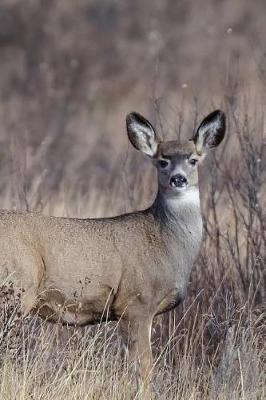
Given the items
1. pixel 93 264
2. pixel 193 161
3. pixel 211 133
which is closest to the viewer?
pixel 93 264

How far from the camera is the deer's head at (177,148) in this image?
26.6 ft

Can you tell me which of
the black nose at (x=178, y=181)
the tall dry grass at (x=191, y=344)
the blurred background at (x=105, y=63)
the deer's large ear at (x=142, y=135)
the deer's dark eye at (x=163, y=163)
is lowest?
the tall dry grass at (x=191, y=344)

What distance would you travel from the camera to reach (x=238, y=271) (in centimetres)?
956

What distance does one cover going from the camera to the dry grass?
24.2 ft

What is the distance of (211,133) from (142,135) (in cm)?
44

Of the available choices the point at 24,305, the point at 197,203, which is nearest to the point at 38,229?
the point at 24,305

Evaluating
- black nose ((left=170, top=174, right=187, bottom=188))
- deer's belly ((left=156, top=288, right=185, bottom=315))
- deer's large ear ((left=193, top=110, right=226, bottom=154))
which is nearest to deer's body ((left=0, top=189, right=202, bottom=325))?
deer's belly ((left=156, top=288, right=185, bottom=315))

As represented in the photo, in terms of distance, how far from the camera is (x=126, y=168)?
37.8 ft

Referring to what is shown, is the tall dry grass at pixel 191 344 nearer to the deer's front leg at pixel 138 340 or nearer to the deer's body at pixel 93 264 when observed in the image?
the deer's front leg at pixel 138 340

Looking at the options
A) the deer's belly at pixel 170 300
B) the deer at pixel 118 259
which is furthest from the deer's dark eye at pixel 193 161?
the deer's belly at pixel 170 300

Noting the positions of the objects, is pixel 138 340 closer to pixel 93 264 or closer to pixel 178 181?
pixel 93 264

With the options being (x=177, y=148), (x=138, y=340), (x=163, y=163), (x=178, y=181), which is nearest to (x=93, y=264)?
(x=138, y=340)

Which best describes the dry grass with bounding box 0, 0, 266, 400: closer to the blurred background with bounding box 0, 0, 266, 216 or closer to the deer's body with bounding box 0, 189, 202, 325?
the blurred background with bounding box 0, 0, 266, 216

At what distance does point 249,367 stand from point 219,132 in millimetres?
1749
